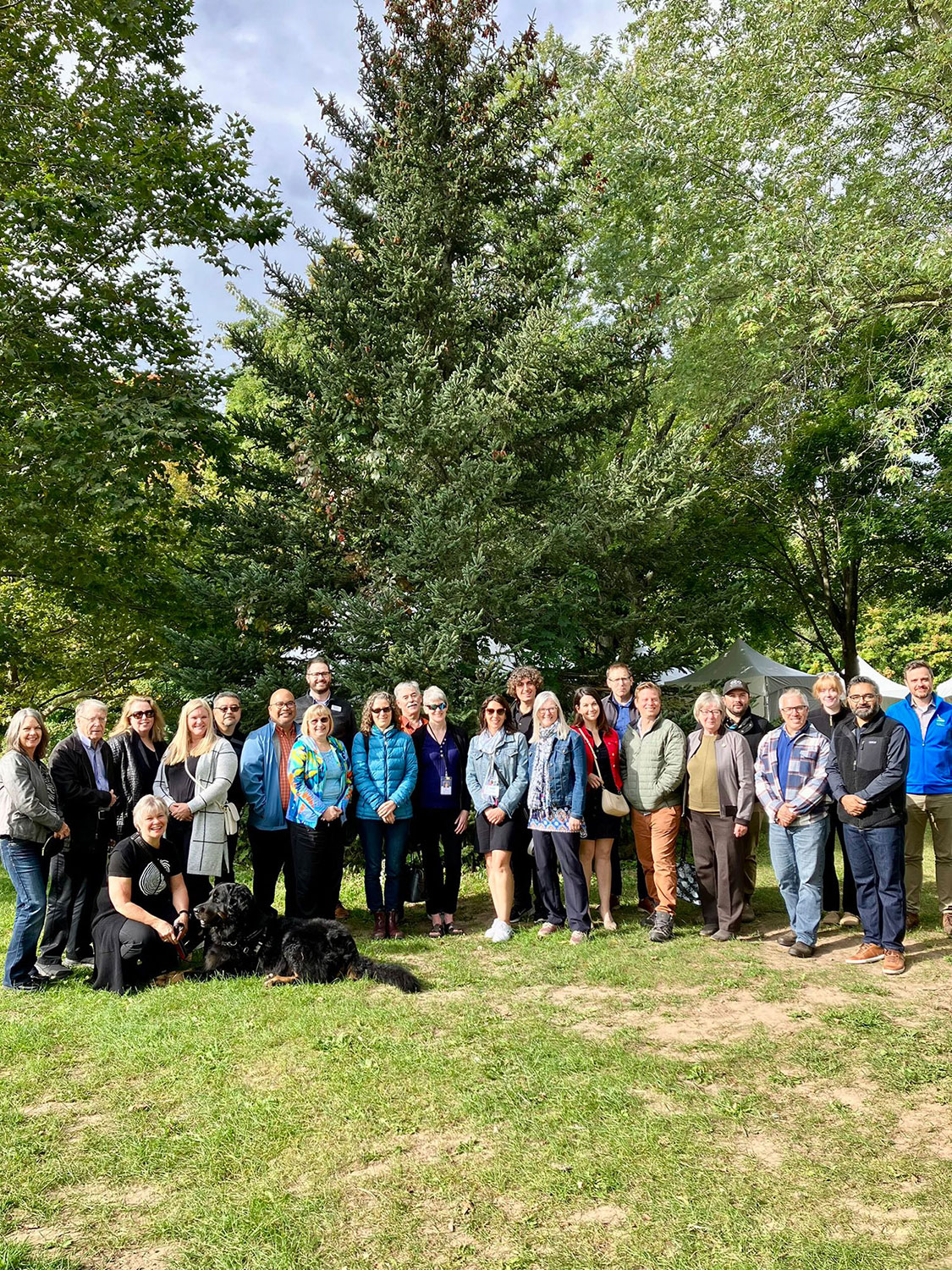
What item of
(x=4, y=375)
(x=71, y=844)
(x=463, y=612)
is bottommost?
(x=71, y=844)

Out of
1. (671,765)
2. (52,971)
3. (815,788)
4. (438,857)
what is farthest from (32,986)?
(815,788)

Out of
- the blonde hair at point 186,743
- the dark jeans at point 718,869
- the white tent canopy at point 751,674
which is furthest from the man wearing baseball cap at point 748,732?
the white tent canopy at point 751,674

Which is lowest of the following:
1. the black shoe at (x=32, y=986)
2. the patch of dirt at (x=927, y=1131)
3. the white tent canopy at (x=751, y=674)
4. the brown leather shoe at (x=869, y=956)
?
the patch of dirt at (x=927, y=1131)

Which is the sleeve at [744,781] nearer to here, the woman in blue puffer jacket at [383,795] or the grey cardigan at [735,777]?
the grey cardigan at [735,777]

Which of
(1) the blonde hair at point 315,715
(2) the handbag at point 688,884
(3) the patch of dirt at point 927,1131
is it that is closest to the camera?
(3) the patch of dirt at point 927,1131

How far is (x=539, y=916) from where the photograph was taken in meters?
7.41

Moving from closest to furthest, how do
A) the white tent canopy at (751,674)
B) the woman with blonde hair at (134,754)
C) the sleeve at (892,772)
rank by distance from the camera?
the sleeve at (892,772)
the woman with blonde hair at (134,754)
the white tent canopy at (751,674)

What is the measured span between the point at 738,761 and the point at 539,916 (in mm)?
2170

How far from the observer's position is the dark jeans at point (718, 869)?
6.73 m

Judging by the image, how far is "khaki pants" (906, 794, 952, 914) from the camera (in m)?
6.89

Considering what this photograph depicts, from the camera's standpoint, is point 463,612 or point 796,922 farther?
point 463,612

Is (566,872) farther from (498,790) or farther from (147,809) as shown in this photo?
(147,809)

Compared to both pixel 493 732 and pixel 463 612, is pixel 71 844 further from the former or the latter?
pixel 463 612

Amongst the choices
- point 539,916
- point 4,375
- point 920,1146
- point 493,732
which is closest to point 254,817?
point 493,732
